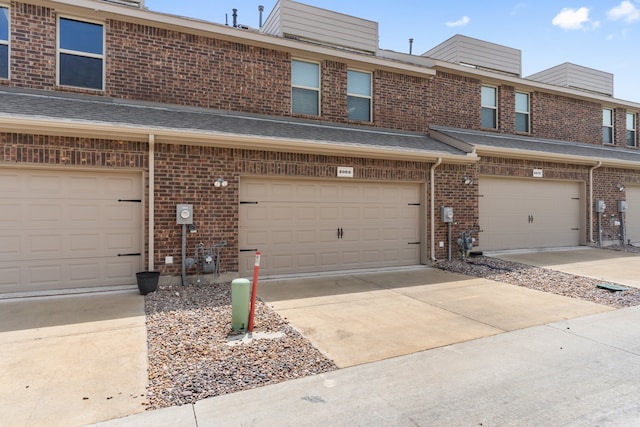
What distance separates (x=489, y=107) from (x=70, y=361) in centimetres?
1269

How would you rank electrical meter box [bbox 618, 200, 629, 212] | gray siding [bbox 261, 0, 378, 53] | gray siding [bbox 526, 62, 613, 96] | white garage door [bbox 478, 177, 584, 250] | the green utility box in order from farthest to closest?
gray siding [bbox 526, 62, 613, 96]
electrical meter box [bbox 618, 200, 629, 212]
white garage door [bbox 478, 177, 584, 250]
gray siding [bbox 261, 0, 378, 53]
the green utility box

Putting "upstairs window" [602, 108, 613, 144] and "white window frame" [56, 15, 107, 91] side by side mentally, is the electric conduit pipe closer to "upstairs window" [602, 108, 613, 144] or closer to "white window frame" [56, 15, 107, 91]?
"white window frame" [56, 15, 107, 91]

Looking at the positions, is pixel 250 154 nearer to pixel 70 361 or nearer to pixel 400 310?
pixel 400 310

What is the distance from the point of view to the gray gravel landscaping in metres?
3.44

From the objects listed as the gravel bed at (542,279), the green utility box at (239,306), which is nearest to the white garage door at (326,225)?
the gravel bed at (542,279)

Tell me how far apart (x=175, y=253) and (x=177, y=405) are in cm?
441

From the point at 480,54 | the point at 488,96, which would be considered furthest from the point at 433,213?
the point at 480,54

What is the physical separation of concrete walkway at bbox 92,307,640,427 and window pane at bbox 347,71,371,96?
758 cm

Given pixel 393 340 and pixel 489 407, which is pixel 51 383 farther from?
pixel 489 407

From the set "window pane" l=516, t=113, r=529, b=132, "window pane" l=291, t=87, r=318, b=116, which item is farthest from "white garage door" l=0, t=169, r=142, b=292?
"window pane" l=516, t=113, r=529, b=132

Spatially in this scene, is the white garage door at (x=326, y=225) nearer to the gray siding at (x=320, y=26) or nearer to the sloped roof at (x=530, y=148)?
the sloped roof at (x=530, y=148)

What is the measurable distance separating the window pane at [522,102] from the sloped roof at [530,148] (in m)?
0.98

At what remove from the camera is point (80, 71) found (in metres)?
7.69

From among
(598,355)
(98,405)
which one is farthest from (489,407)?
(98,405)
